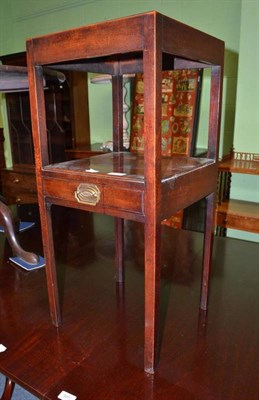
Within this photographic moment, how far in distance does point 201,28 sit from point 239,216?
135cm

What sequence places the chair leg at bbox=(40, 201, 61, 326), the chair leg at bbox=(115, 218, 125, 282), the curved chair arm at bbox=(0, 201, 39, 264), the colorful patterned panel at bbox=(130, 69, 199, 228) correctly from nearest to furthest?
the chair leg at bbox=(40, 201, 61, 326), the chair leg at bbox=(115, 218, 125, 282), the curved chair arm at bbox=(0, 201, 39, 264), the colorful patterned panel at bbox=(130, 69, 199, 228)

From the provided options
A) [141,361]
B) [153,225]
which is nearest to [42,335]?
[141,361]

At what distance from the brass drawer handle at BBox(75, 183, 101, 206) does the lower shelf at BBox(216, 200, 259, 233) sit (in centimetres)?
142

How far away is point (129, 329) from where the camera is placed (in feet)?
2.91

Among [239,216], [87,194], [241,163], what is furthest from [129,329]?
[241,163]

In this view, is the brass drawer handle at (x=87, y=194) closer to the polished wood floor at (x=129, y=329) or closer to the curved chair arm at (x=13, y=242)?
the polished wood floor at (x=129, y=329)

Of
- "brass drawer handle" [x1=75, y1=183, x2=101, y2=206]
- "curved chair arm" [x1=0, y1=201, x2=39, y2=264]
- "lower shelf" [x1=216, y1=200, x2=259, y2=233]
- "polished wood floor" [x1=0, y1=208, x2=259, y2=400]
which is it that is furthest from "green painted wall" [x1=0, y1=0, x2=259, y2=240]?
"brass drawer handle" [x1=75, y1=183, x2=101, y2=206]

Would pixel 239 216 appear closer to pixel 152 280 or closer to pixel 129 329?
pixel 129 329

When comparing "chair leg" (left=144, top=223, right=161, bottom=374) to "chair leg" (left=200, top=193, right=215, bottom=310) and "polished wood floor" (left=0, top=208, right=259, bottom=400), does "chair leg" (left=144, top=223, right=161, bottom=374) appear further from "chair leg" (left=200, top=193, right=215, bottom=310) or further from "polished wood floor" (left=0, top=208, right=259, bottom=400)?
"chair leg" (left=200, top=193, right=215, bottom=310)

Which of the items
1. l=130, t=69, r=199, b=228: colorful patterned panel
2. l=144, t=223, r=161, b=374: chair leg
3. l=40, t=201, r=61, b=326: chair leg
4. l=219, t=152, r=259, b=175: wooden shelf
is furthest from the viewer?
l=130, t=69, r=199, b=228: colorful patterned panel

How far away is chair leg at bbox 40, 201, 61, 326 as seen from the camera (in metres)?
0.82

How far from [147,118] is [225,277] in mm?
755

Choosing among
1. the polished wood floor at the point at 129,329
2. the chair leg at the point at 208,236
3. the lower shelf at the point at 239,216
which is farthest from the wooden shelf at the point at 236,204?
the chair leg at the point at 208,236

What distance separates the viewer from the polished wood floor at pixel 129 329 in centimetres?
70
